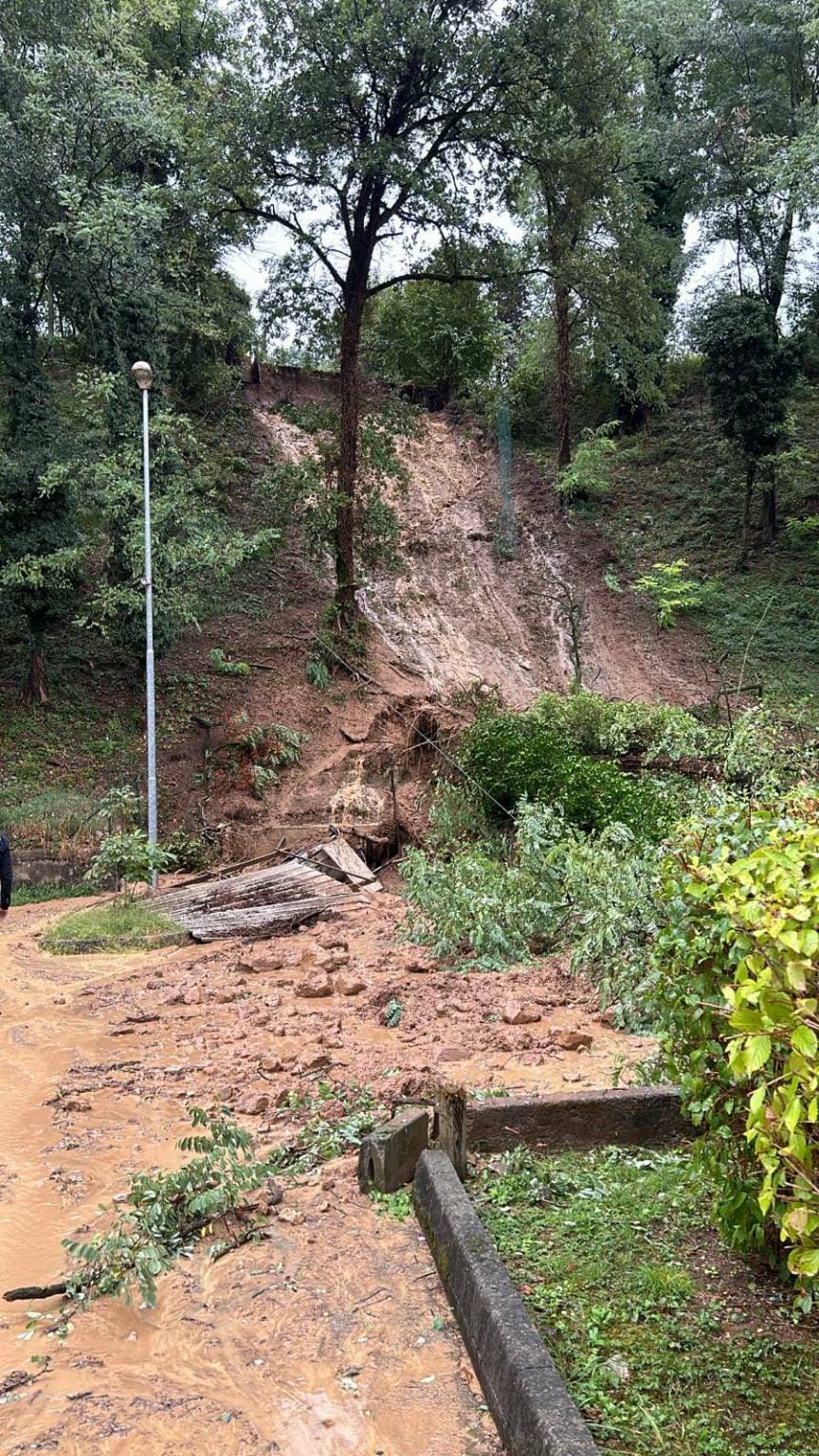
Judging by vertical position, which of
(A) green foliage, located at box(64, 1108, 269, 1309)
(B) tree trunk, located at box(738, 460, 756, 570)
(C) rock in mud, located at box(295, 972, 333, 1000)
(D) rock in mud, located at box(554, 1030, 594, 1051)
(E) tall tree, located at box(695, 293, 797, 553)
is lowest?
(C) rock in mud, located at box(295, 972, 333, 1000)

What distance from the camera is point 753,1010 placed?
247 centimetres

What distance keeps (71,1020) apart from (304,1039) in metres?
2.26

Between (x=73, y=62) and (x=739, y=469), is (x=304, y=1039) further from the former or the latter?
(x=739, y=469)

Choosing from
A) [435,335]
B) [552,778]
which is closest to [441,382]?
[435,335]

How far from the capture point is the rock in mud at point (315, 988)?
7820 mm

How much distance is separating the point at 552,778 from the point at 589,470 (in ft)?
50.3

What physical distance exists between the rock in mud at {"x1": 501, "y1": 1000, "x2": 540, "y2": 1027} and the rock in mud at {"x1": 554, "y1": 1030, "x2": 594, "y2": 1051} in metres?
0.45

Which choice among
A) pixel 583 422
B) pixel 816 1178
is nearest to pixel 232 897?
pixel 816 1178

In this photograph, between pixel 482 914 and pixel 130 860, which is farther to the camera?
pixel 130 860

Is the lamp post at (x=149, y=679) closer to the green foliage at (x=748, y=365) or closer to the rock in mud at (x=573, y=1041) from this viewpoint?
the rock in mud at (x=573, y=1041)

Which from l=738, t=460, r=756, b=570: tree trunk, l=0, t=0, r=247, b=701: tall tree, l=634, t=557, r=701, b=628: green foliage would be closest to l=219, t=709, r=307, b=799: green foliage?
l=0, t=0, r=247, b=701: tall tree

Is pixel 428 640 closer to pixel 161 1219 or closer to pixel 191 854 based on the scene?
pixel 191 854

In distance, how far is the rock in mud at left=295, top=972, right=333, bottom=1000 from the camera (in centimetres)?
782

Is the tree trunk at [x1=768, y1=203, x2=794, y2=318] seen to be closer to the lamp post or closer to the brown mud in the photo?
the lamp post
